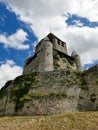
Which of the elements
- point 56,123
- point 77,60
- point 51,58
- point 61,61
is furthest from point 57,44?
point 56,123

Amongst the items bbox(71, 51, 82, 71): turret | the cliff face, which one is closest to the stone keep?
bbox(71, 51, 82, 71): turret

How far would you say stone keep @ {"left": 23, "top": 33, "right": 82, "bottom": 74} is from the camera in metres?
29.7

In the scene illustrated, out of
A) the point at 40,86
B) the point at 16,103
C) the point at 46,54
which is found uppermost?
the point at 46,54

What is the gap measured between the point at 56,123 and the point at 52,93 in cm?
523

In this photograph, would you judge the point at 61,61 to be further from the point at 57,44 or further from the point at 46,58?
the point at 46,58

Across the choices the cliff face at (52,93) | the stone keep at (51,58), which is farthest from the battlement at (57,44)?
the cliff face at (52,93)

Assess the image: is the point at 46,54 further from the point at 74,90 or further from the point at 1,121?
the point at 1,121

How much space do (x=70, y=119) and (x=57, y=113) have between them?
131 inches

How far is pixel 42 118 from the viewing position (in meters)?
18.7

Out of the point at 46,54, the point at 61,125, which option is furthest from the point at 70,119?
the point at 46,54

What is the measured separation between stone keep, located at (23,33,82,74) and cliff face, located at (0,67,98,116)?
569 cm

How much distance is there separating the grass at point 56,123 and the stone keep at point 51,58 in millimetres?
11337

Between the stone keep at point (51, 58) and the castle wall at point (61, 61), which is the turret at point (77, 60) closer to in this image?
the stone keep at point (51, 58)

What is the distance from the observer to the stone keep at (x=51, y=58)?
1171 inches
